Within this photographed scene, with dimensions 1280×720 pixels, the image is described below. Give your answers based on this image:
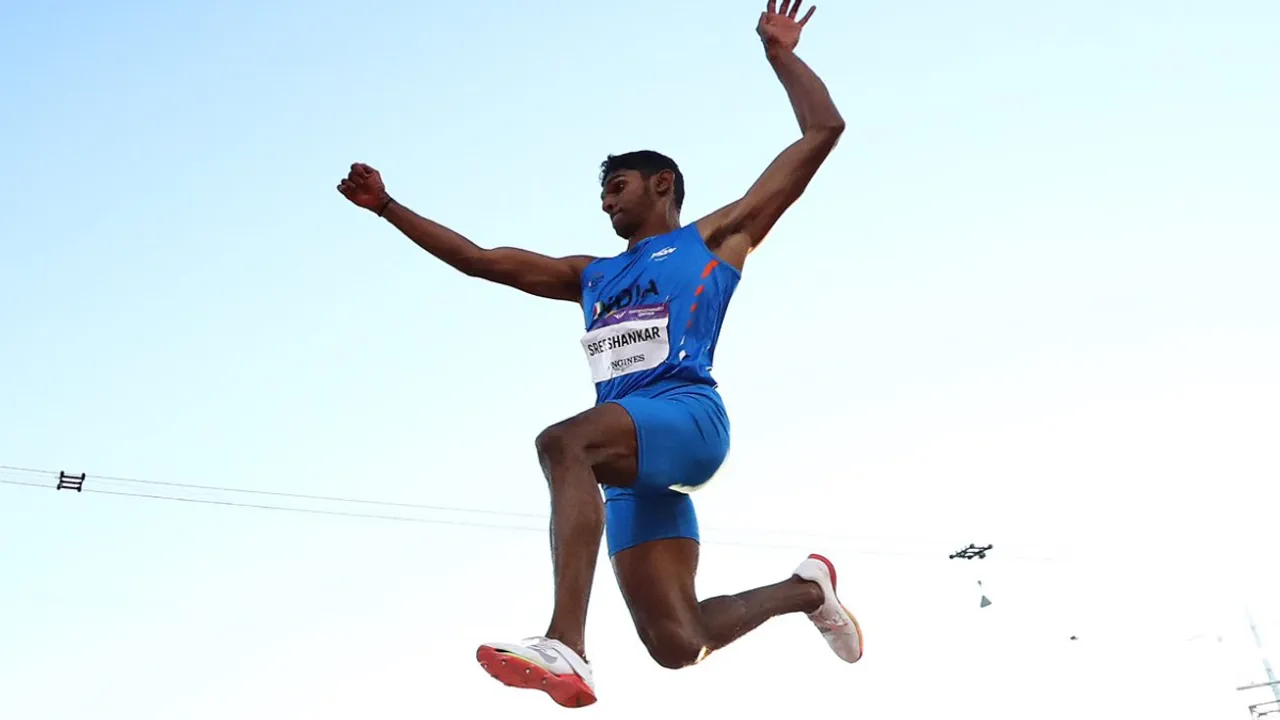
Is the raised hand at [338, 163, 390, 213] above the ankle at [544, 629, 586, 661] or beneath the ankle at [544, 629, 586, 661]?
above

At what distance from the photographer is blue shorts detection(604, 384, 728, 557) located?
4.27 m

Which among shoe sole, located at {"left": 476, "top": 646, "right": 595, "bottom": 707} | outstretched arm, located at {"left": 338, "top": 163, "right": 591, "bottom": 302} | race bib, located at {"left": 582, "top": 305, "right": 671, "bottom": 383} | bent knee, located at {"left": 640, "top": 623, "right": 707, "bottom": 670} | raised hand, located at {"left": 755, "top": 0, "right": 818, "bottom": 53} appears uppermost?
raised hand, located at {"left": 755, "top": 0, "right": 818, "bottom": 53}

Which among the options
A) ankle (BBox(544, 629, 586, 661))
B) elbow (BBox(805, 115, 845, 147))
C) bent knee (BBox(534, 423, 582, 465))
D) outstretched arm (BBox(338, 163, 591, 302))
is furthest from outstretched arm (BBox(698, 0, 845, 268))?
ankle (BBox(544, 629, 586, 661))

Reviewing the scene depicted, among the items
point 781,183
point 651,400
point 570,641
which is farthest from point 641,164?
point 570,641

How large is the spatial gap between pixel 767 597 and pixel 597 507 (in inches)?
71.8

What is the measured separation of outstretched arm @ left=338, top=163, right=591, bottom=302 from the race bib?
0.62 metres

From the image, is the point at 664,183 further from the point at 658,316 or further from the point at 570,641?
the point at 570,641

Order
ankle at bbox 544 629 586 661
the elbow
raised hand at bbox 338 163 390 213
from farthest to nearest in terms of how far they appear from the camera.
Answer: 1. raised hand at bbox 338 163 390 213
2. the elbow
3. ankle at bbox 544 629 586 661

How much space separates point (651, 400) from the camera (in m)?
4.36

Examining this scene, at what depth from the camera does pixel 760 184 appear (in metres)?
5.14

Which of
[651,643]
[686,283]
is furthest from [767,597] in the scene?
[686,283]

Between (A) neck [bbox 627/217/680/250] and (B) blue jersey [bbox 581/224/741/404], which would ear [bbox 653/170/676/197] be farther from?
(B) blue jersey [bbox 581/224/741/404]

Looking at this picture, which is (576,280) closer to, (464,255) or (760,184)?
(464,255)

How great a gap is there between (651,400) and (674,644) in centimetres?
109
